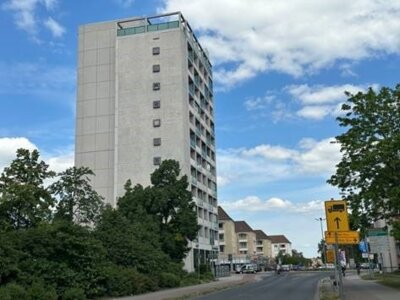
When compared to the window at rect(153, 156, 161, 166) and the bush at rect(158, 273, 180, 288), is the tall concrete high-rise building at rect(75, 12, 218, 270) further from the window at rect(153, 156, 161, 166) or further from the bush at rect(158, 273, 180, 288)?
the bush at rect(158, 273, 180, 288)

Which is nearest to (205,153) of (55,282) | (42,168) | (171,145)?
(171,145)

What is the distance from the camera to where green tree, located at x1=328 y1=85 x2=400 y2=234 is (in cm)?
2939

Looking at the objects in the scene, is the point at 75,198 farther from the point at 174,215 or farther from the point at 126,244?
the point at 174,215

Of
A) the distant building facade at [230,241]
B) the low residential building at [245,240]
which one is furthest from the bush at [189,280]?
the low residential building at [245,240]

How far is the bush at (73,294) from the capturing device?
26241 mm

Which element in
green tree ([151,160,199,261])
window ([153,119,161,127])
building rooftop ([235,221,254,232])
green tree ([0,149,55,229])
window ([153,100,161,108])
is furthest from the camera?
building rooftop ([235,221,254,232])

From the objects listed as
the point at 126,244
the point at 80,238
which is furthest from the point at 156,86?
the point at 80,238

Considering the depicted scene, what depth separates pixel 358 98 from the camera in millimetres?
31984

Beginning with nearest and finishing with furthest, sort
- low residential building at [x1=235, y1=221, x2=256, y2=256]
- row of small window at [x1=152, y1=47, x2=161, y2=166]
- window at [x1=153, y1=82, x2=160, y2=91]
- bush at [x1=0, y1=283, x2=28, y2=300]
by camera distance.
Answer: bush at [x1=0, y1=283, x2=28, y2=300] → row of small window at [x1=152, y1=47, x2=161, y2=166] → window at [x1=153, y1=82, x2=160, y2=91] → low residential building at [x1=235, y1=221, x2=256, y2=256]

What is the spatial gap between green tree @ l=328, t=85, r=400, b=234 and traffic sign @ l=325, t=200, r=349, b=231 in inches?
593

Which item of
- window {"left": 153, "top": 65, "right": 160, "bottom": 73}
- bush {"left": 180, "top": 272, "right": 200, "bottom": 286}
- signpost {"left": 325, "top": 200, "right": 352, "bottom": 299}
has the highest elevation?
window {"left": 153, "top": 65, "right": 160, "bottom": 73}

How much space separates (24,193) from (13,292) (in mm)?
8331

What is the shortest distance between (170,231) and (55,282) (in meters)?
23.8

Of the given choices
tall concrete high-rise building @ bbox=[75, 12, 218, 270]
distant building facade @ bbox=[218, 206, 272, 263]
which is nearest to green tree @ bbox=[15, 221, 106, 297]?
tall concrete high-rise building @ bbox=[75, 12, 218, 270]
